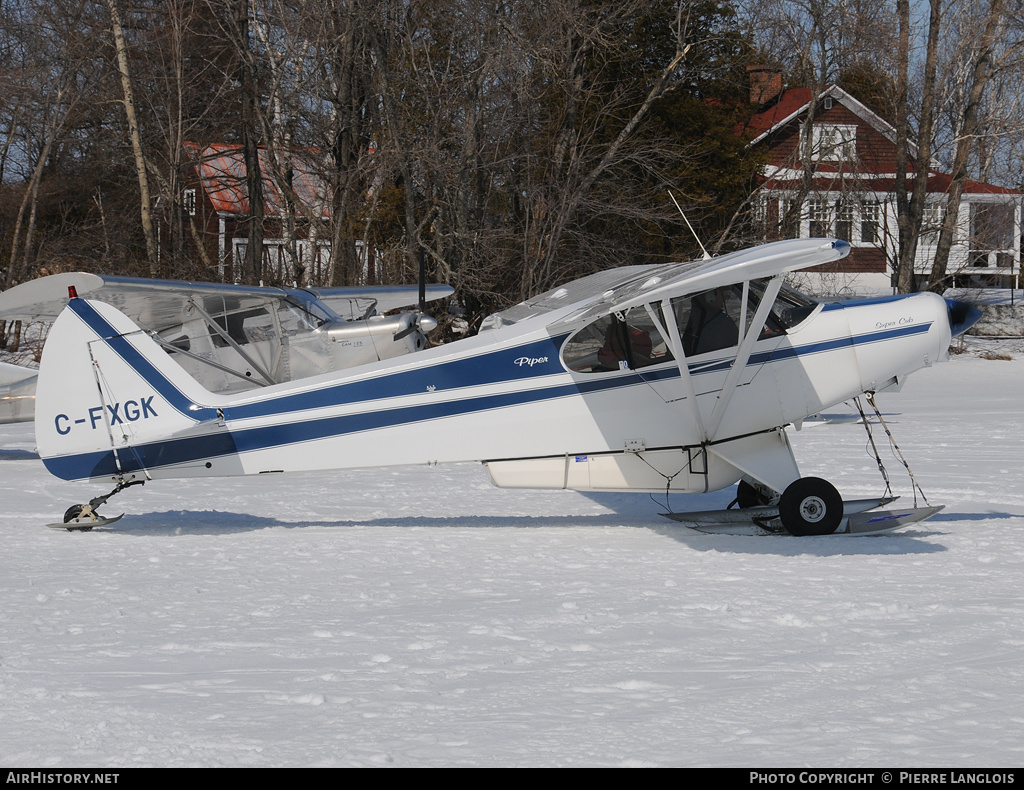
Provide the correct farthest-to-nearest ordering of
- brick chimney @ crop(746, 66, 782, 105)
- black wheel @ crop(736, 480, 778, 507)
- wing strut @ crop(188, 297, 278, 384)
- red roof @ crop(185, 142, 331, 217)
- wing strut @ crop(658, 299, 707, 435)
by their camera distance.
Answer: brick chimney @ crop(746, 66, 782, 105) → red roof @ crop(185, 142, 331, 217) → wing strut @ crop(188, 297, 278, 384) → black wheel @ crop(736, 480, 778, 507) → wing strut @ crop(658, 299, 707, 435)

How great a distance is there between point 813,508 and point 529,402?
210 centimetres

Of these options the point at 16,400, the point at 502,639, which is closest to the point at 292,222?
the point at 16,400

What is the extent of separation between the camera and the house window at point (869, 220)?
26719 millimetres

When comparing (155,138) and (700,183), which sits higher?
(155,138)

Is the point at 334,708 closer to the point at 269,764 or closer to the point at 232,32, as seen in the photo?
the point at 269,764

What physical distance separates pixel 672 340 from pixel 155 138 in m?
24.2

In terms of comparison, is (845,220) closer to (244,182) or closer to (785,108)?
(785,108)

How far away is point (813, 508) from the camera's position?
666 centimetres

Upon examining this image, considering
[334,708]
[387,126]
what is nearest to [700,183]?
[387,126]

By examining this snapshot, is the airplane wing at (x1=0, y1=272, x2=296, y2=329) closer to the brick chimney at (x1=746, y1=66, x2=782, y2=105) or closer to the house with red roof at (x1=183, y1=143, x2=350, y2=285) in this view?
the house with red roof at (x1=183, y1=143, x2=350, y2=285)

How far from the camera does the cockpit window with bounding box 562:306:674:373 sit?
22.5 ft

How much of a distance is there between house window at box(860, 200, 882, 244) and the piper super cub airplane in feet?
67.7

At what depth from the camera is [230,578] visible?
5676 mm

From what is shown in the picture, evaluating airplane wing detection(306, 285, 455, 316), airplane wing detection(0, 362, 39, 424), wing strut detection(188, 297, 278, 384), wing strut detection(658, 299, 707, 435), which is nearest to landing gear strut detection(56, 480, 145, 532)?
wing strut detection(188, 297, 278, 384)
